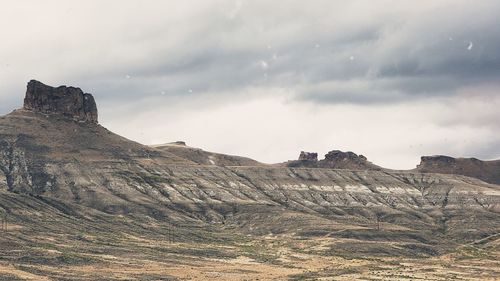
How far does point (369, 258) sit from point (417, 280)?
153 feet

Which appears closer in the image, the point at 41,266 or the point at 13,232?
the point at 41,266

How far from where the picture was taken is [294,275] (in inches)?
5027

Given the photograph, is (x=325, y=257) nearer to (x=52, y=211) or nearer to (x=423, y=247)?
(x=423, y=247)

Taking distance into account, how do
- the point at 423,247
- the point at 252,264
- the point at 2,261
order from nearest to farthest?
the point at 2,261 < the point at 252,264 < the point at 423,247

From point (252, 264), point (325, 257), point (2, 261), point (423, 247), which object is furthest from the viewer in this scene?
point (423, 247)

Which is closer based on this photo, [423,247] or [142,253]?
[142,253]

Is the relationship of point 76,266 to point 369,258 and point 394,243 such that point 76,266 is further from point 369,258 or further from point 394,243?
point 394,243

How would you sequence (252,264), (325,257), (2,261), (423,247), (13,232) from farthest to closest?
(423,247), (325,257), (13,232), (252,264), (2,261)

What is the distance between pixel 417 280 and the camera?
124438 mm

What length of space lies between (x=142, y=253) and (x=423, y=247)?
274 ft

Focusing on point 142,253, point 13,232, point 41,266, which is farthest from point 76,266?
point 13,232

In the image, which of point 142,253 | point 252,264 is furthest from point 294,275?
point 142,253

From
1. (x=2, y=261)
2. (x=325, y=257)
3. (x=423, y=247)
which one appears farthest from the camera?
(x=423, y=247)

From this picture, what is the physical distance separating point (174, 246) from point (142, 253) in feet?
66.1
